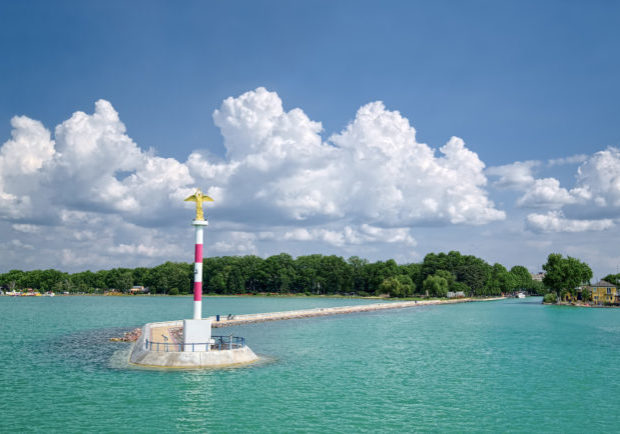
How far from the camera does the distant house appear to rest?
18438 centimetres

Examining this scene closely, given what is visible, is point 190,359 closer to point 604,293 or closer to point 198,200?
point 198,200

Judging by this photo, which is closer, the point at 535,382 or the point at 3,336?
the point at 535,382

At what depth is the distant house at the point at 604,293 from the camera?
18438cm

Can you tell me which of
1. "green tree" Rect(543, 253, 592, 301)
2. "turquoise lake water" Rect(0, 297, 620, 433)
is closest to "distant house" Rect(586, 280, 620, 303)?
"green tree" Rect(543, 253, 592, 301)

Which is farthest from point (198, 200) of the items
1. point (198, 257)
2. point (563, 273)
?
point (563, 273)

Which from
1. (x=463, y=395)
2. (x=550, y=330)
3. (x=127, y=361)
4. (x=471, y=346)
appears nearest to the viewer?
(x=463, y=395)

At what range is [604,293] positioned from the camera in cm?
18738

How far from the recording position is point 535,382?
148 feet

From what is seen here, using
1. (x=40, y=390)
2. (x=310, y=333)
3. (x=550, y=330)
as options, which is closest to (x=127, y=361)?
(x=40, y=390)

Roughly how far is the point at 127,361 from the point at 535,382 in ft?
125

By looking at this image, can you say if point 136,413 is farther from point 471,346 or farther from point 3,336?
point 3,336

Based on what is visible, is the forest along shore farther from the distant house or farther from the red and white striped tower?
the distant house

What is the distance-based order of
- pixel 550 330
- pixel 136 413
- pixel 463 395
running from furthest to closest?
pixel 550 330 → pixel 463 395 → pixel 136 413

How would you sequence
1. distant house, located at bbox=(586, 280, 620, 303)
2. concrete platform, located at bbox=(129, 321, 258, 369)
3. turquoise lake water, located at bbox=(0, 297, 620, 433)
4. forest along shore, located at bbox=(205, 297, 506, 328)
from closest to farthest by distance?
turquoise lake water, located at bbox=(0, 297, 620, 433) → concrete platform, located at bbox=(129, 321, 258, 369) → forest along shore, located at bbox=(205, 297, 506, 328) → distant house, located at bbox=(586, 280, 620, 303)
